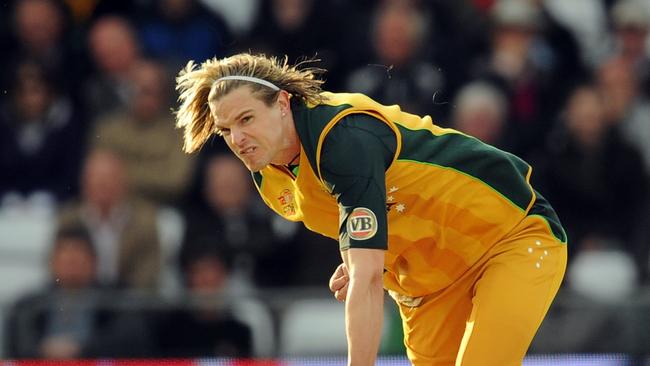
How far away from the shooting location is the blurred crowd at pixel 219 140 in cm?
797

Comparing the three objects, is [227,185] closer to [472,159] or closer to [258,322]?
[258,322]

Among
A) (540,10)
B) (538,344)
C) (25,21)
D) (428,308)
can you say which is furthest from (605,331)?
(25,21)

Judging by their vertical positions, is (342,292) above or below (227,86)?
below

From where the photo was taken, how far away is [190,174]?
27.1 feet

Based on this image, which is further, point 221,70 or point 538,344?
point 538,344

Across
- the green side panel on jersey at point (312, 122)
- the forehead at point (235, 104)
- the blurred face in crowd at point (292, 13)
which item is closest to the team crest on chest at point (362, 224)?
the green side panel on jersey at point (312, 122)

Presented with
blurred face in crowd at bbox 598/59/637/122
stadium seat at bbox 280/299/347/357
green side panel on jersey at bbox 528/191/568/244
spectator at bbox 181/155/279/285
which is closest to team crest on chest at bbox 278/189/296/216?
green side panel on jersey at bbox 528/191/568/244

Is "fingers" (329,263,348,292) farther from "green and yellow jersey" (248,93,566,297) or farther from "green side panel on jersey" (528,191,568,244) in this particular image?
"green side panel on jersey" (528,191,568,244)

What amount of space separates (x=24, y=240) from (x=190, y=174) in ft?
3.62

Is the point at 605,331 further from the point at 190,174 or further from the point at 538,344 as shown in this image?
the point at 190,174

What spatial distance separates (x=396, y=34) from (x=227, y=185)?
57.7 inches

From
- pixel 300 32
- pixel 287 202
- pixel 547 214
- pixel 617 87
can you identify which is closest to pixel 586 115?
pixel 617 87

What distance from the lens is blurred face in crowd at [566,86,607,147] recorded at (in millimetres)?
8430

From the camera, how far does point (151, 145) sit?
825cm
